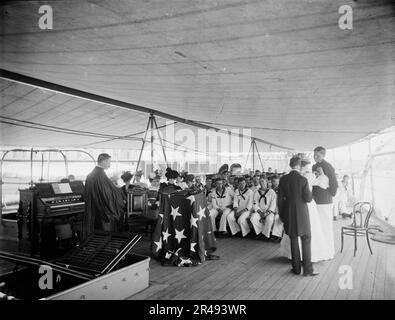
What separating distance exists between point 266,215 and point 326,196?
1.69 meters

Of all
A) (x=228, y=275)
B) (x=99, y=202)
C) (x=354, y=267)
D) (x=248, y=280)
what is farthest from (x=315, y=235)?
(x=99, y=202)

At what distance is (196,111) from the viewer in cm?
636

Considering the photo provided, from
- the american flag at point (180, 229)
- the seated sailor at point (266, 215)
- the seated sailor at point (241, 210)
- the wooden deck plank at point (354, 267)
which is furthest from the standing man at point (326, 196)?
the american flag at point (180, 229)

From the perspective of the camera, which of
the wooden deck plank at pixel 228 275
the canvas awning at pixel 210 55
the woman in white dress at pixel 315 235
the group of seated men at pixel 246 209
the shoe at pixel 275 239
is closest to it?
the canvas awning at pixel 210 55

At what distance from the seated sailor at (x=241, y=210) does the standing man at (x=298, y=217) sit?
231 centimetres

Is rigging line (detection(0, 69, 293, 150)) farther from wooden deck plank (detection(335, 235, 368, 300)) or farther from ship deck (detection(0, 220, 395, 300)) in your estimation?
wooden deck plank (detection(335, 235, 368, 300))

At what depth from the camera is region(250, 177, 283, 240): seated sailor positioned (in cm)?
602

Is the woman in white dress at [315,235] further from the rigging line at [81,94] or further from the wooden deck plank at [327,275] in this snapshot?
the rigging line at [81,94]

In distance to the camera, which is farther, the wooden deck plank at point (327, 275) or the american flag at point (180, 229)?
the american flag at point (180, 229)

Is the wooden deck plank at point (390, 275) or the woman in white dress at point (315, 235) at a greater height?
the woman in white dress at point (315, 235)

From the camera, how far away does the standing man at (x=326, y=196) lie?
4703mm

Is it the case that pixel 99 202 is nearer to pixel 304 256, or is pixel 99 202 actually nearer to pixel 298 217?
pixel 298 217
